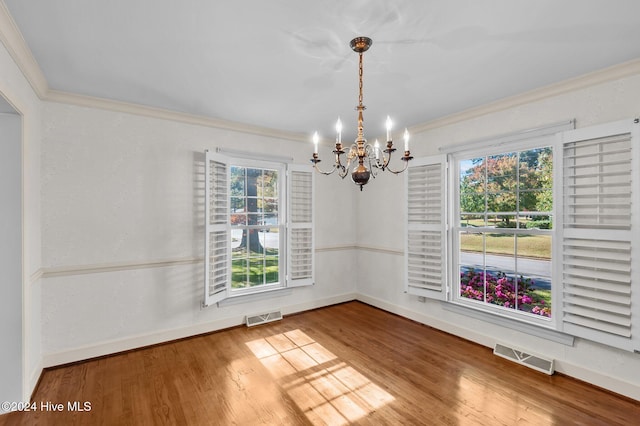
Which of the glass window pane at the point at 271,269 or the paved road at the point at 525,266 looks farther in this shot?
the glass window pane at the point at 271,269

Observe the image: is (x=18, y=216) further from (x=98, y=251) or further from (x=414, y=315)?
(x=414, y=315)

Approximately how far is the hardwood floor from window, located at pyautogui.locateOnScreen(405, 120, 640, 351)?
563 mm

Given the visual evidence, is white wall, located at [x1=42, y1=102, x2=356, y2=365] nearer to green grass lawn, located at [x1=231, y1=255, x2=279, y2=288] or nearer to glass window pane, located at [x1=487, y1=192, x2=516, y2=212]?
green grass lawn, located at [x1=231, y1=255, x2=279, y2=288]

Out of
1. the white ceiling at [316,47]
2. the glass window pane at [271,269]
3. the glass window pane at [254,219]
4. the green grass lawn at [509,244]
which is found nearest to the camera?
the white ceiling at [316,47]

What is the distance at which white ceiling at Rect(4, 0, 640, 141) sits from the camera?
1.71 metres

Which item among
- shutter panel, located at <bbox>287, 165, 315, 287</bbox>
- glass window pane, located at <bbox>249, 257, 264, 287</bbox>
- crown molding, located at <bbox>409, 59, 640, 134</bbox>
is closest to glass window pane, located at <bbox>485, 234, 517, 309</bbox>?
crown molding, located at <bbox>409, 59, 640, 134</bbox>

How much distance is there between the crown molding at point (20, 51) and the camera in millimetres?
1771

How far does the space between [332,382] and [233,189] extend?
97.8 inches

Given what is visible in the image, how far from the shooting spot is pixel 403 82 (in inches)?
104

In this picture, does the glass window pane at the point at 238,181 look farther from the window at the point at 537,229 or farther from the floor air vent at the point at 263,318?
the window at the point at 537,229

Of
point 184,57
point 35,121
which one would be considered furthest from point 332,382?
point 35,121

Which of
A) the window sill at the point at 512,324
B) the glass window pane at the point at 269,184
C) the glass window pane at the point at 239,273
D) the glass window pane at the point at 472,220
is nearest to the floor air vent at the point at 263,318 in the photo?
the glass window pane at the point at 239,273

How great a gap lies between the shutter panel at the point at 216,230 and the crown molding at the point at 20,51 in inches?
55.7

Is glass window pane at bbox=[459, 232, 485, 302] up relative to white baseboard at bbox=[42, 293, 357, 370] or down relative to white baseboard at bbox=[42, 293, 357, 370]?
up
